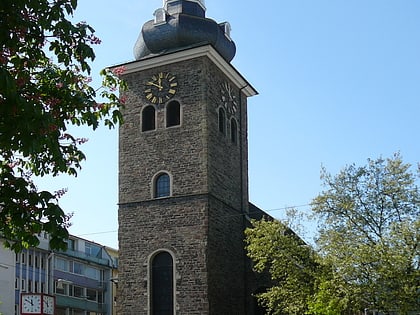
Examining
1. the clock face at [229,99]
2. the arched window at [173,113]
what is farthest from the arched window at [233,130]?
the arched window at [173,113]

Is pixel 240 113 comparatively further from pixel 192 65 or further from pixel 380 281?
pixel 380 281

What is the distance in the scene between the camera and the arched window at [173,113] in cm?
3036

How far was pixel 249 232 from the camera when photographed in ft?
88.4

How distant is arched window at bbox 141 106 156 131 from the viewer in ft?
101

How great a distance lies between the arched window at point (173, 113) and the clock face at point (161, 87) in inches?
12.3

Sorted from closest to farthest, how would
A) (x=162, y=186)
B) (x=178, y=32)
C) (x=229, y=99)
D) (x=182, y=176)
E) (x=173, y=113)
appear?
1. (x=182, y=176)
2. (x=162, y=186)
3. (x=173, y=113)
4. (x=178, y=32)
5. (x=229, y=99)

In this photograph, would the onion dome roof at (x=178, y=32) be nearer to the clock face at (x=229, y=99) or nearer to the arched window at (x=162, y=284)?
the clock face at (x=229, y=99)

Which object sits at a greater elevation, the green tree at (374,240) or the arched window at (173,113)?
the arched window at (173,113)

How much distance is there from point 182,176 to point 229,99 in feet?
16.0

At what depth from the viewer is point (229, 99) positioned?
3250cm

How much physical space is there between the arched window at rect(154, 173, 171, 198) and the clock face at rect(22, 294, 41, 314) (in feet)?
21.4

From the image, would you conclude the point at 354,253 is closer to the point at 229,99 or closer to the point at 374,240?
the point at 374,240

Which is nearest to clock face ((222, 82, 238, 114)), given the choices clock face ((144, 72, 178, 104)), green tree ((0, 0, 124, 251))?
clock face ((144, 72, 178, 104))

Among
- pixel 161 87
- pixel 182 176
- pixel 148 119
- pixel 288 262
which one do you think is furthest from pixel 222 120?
pixel 288 262
